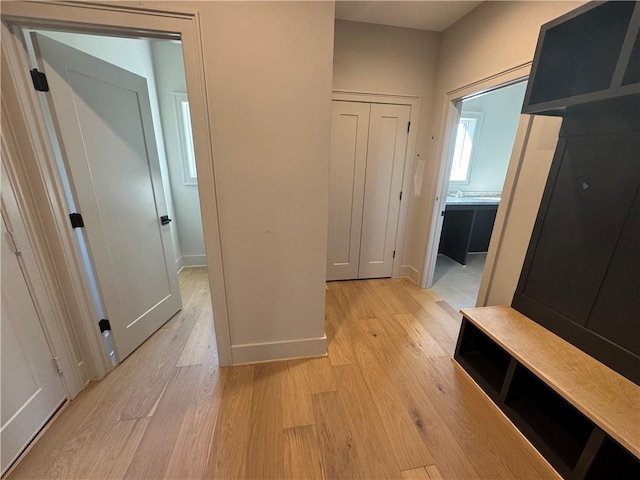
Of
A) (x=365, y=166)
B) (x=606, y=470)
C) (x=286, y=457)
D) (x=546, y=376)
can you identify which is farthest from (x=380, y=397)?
(x=365, y=166)

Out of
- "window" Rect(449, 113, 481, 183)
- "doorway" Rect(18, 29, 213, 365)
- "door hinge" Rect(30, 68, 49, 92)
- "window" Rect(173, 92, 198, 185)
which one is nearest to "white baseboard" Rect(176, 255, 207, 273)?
"window" Rect(173, 92, 198, 185)

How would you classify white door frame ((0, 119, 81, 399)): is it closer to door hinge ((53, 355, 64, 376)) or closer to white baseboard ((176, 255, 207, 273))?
door hinge ((53, 355, 64, 376))

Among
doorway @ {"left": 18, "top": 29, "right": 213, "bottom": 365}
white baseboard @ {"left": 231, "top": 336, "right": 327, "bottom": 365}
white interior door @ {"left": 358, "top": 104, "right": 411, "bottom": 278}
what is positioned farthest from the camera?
white interior door @ {"left": 358, "top": 104, "right": 411, "bottom": 278}

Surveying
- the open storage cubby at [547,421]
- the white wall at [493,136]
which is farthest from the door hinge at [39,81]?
the white wall at [493,136]

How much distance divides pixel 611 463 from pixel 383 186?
2.52m

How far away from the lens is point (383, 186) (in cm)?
298

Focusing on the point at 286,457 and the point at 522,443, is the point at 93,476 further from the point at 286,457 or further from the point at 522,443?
the point at 522,443

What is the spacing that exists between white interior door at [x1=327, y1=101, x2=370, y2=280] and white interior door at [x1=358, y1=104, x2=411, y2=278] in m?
0.08

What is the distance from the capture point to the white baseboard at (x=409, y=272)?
3.17m

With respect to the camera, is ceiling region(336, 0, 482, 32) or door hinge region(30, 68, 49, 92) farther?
ceiling region(336, 0, 482, 32)

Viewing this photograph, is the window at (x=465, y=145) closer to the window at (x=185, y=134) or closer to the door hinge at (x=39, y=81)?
the window at (x=185, y=134)

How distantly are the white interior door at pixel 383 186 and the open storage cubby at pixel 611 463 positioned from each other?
231cm

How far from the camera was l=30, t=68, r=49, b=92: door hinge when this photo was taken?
4.16 ft

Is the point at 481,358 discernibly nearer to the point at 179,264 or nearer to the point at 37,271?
the point at 37,271
